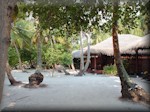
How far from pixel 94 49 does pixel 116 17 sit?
8830 millimetres

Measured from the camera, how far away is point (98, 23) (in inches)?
200

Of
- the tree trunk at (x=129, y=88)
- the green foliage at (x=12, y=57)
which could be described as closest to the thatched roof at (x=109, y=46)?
the green foliage at (x=12, y=57)

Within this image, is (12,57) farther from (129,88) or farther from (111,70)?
(129,88)

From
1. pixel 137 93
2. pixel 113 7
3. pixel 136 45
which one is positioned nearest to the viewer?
pixel 113 7

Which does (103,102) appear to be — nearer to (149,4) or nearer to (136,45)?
(149,4)

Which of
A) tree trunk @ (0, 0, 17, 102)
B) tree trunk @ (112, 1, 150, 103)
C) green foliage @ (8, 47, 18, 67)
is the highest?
green foliage @ (8, 47, 18, 67)

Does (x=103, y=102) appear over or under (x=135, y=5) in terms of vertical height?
under

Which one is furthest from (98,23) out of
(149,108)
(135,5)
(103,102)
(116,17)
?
(149,108)

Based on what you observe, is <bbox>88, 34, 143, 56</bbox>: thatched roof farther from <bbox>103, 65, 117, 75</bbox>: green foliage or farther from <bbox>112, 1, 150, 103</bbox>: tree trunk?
<bbox>112, 1, 150, 103</bbox>: tree trunk

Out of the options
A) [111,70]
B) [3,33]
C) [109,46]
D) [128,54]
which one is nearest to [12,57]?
[109,46]

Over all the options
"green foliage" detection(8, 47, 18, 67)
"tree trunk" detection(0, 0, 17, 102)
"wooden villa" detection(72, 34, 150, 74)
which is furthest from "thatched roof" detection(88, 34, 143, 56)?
"tree trunk" detection(0, 0, 17, 102)

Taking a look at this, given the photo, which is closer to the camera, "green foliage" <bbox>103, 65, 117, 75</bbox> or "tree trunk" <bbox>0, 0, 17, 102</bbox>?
"tree trunk" <bbox>0, 0, 17, 102</bbox>

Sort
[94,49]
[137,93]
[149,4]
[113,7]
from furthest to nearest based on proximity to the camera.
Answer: [94,49]
[137,93]
[113,7]
[149,4]

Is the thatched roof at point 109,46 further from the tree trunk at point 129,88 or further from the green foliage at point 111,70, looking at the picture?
the tree trunk at point 129,88
